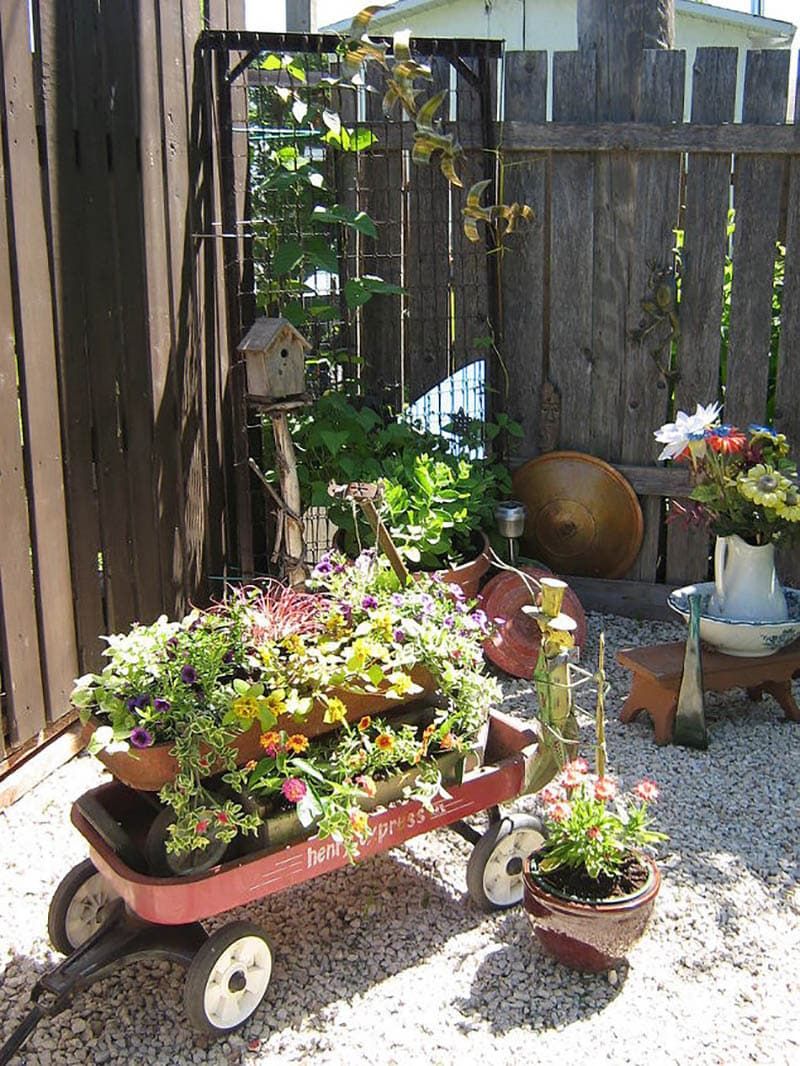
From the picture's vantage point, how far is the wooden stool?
4035 millimetres

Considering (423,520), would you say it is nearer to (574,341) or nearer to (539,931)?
(574,341)

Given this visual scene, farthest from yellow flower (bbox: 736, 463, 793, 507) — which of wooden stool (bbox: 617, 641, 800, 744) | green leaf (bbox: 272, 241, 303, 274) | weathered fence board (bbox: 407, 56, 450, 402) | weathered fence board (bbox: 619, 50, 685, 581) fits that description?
green leaf (bbox: 272, 241, 303, 274)

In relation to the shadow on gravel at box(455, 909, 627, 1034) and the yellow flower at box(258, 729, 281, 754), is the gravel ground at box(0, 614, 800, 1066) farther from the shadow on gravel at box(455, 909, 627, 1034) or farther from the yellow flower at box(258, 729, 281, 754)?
the yellow flower at box(258, 729, 281, 754)

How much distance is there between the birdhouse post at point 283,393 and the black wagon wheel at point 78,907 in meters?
1.68

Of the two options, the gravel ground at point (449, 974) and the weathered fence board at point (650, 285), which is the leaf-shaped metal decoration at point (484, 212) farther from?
the gravel ground at point (449, 974)

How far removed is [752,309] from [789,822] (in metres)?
2.31

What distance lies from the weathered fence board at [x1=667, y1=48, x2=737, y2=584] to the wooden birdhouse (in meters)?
1.75

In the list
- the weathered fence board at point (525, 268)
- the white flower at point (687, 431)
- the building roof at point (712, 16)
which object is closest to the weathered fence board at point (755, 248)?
the weathered fence board at point (525, 268)

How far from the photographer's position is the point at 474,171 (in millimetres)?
5023

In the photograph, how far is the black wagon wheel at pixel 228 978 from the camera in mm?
2529

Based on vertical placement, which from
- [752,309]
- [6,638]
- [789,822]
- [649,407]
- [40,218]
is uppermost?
[40,218]

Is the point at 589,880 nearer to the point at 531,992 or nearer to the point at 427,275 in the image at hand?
the point at 531,992

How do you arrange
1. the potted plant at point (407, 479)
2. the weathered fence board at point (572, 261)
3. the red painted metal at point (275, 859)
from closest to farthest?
the red painted metal at point (275, 859) → the potted plant at point (407, 479) → the weathered fence board at point (572, 261)

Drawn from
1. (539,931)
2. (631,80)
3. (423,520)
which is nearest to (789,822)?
(539,931)
